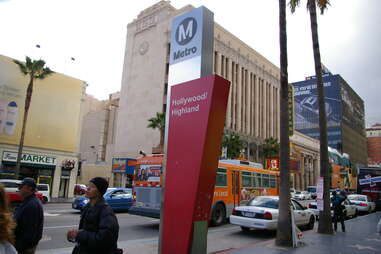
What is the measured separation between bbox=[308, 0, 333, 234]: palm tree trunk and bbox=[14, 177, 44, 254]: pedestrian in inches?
426

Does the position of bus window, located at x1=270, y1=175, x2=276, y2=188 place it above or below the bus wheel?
above

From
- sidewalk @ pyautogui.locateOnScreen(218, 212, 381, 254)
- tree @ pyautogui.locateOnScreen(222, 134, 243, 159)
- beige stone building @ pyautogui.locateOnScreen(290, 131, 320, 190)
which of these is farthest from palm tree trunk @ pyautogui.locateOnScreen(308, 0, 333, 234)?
beige stone building @ pyautogui.locateOnScreen(290, 131, 320, 190)

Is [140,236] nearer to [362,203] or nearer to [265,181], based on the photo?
[265,181]

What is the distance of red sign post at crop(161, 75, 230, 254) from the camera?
5492mm

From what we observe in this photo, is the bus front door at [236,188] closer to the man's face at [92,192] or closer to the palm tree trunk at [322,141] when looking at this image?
the palm tree trunk at [322,141]

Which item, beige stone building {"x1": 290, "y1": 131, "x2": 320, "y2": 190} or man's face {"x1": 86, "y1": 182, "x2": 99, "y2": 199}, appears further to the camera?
beige stone building {"x1": 290, "y1": 131, "x2": 320, "y2": 190}

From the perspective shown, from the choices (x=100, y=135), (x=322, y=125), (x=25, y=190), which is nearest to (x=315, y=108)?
(x=100, y=135)

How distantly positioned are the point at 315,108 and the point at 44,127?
11578cm

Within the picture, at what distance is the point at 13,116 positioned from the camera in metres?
28.6

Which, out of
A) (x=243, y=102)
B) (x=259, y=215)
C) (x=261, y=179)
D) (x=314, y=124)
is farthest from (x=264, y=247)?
(x=314, y=124)

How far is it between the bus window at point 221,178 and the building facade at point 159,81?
3607 cm

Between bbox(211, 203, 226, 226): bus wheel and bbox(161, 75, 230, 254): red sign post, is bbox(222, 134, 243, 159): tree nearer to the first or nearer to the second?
bbox(211, 203, 226, 226): bus wheel

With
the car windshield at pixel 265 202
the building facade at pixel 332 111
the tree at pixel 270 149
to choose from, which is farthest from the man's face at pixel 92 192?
the building facade at pixel 332 111

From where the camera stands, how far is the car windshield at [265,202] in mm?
11977
